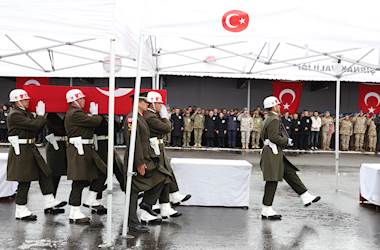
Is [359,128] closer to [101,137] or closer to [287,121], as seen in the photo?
[287,121]

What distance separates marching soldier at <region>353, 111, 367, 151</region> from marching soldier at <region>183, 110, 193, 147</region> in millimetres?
7316

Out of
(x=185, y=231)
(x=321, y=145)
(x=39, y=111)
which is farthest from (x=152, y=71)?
(x=321, y=145)

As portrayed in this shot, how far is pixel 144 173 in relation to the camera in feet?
22.0

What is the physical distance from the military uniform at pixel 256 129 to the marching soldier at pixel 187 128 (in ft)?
8.87

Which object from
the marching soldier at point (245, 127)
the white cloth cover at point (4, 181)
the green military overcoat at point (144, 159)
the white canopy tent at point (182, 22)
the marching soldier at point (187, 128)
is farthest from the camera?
the marching soldier at point (187, 128)

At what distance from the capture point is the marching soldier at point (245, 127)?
21.6 metres

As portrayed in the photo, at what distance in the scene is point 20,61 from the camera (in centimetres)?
1153

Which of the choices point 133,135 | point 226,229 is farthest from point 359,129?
point 133,135

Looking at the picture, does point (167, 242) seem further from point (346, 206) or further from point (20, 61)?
point (20, 61)

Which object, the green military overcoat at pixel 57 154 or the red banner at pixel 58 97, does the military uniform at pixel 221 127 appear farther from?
the red banner at pixel 58 97

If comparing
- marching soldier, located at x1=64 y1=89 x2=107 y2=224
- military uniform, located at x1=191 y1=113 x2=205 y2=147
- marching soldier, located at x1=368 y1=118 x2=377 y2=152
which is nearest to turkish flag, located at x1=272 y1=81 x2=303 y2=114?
military uniform, located at x1=191 y1=113 x2=205 y2=147

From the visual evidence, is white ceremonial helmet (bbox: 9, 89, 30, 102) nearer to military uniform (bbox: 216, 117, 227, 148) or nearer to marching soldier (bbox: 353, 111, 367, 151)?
military uniform (bbox: 216, 117, 227, 148)

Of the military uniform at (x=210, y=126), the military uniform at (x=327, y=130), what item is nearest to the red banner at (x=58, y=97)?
the military uniform at (x=210, y=126)

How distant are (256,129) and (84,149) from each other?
1538 cm
